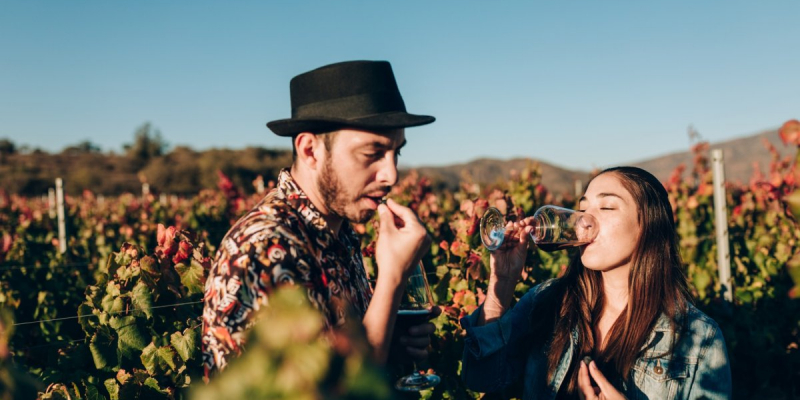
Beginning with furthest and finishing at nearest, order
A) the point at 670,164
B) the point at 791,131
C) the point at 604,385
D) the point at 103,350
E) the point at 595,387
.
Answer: the point at 670,164 < the point at 103,350 < the point at 595,387 < the point at 604,385 < the point at 791,131

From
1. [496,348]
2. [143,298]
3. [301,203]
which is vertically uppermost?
[301,203]

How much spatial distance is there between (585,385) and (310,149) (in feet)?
3.85

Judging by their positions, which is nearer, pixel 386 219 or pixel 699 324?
pixel 386 219

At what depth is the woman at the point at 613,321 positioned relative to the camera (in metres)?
2.29

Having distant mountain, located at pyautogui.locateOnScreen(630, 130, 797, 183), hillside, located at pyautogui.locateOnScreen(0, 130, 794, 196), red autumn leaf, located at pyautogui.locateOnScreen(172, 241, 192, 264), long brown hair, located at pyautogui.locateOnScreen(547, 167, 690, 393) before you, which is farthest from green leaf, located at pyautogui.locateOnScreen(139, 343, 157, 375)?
distant mountain, located at pyautogui.locateOnScreen(630, 130, 797, 183)

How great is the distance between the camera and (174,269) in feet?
10.8

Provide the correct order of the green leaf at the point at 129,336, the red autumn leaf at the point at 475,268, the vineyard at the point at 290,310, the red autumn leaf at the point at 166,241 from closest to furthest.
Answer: the vineyard at the point at 290,310 < the green leaf at the point at 129,336 < the red autumn leaf at the point at 166,241 < the red autumn leaf at the point at 475,268

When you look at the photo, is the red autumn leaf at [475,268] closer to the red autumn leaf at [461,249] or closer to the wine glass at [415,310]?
the red autumn leaf at [461,249]

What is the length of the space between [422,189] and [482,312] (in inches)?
282

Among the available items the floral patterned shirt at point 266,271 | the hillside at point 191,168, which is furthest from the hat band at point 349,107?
the hillside at point 191,168

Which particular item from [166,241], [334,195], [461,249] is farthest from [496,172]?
[334,195]

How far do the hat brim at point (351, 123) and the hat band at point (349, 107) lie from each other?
27 mm

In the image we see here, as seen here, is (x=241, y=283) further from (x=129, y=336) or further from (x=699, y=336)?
(x=129, y=336)

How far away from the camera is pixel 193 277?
10.5 ft
